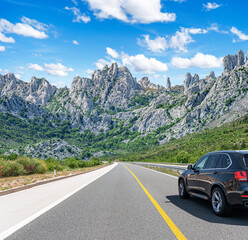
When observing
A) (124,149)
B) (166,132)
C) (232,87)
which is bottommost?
(124,149)

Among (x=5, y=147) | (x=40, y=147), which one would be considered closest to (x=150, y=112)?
(x=40, y=147)

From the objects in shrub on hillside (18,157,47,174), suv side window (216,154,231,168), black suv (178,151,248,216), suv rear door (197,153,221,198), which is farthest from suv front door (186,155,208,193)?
shrub on hillside (18,157,47,174)

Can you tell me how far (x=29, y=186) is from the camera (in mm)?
12359

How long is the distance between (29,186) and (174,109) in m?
173

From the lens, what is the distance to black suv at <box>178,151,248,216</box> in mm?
5551

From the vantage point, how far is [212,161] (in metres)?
7.23

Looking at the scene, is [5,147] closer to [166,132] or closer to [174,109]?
[166,132]

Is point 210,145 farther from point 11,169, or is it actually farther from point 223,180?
point 223,180

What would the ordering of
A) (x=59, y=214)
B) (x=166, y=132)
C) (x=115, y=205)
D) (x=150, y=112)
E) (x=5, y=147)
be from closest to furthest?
(x=59, y=214) → (x=115, y=205) → (x=5, y=147) → (x=166, y=132) → (x=150, y=112)

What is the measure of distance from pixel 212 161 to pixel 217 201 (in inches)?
49.7

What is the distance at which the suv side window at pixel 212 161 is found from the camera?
6.98m

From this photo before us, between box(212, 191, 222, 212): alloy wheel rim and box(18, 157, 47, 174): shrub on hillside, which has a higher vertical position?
box(212, 191, 222, 212): alloy wheel rim

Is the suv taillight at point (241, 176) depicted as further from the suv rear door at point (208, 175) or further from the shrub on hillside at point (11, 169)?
the shrub on hillside at point (11, 169)

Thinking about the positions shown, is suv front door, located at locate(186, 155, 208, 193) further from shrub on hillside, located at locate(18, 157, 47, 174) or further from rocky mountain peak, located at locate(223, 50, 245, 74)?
rocky mountain peak, located at locate(223, 50, 245, 74)
